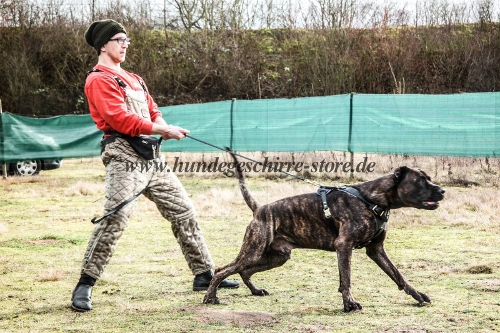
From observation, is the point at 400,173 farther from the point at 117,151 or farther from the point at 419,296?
the point at 117,151

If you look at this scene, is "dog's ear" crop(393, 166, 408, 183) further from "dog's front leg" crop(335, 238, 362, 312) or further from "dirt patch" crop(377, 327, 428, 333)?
"dirt patch" crop(377, 327, 428, 333)

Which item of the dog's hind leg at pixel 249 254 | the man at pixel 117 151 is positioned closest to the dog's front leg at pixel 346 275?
the dog's hind leg at pixel 249 254

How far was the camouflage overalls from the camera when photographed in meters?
5.00

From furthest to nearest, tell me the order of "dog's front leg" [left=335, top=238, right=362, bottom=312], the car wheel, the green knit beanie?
the car wheel < the green knit beanie < "dog's front leg" [left=335, top=238, right=362, bottom=312]

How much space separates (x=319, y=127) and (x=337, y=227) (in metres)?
8.87

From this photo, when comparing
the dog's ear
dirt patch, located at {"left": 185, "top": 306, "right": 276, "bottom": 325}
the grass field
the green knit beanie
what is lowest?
the grass field

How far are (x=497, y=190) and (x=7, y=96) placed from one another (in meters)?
19.2

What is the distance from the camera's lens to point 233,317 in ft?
15.0

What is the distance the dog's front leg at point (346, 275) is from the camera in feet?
15.3

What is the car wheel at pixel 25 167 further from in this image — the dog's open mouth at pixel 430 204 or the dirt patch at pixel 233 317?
the dog's open mouth at pixel 430 204

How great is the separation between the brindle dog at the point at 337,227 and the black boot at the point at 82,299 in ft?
2.75

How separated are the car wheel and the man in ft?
39.3

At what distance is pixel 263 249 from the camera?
16.6ft

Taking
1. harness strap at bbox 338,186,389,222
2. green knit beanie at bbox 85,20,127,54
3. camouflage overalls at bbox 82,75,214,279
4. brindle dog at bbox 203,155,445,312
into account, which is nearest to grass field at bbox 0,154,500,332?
brindle dog at bbox 203,155,445,312
